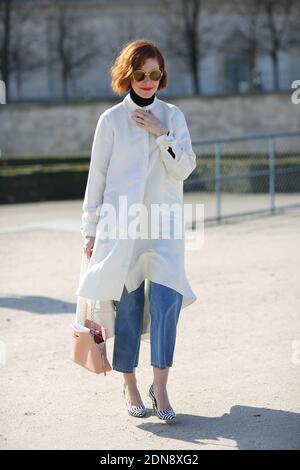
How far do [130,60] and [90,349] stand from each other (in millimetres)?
1252

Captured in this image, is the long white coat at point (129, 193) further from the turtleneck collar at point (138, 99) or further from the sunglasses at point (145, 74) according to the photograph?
the sunglasses at point (145, 74)

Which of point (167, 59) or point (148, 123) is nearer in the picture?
point (148, 123)

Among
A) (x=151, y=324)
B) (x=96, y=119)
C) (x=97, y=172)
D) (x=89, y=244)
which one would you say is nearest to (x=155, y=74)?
(x=97, y=172)

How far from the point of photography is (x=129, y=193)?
15.4 feet

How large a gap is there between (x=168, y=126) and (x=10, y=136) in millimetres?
30916

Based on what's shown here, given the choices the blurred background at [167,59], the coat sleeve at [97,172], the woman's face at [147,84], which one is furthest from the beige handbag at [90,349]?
the blurred background at [167,59]

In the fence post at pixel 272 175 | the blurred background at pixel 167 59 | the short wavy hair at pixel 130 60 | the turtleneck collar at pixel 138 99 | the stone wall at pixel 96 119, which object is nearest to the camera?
the short wavy hair at pixel 130 60

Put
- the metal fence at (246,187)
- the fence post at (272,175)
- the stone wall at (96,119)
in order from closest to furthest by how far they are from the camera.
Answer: the fence post at (272,175) < the metal fence at (246,187) < the stone wall at (96,119)

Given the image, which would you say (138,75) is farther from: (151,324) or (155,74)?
(151,324)

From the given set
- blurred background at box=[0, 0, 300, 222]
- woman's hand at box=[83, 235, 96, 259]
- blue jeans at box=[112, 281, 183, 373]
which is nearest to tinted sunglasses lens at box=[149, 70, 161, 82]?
woman's hand at box=[83, 235, 96, 259]

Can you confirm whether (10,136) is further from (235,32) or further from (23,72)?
(235,32)

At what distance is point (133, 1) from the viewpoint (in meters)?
40.5

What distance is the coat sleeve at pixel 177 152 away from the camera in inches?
184
